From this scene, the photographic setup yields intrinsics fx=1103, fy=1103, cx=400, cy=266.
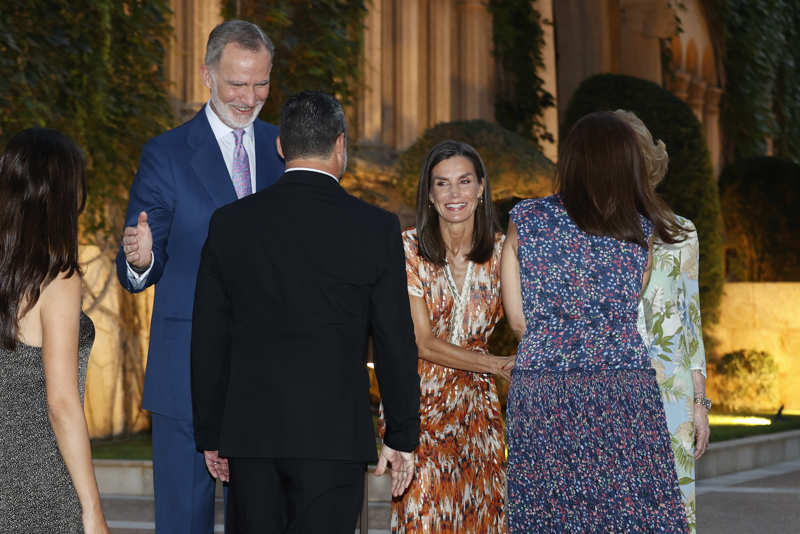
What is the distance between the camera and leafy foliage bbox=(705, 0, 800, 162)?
17750 millimetres

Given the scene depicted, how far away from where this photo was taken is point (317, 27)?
9.77 m

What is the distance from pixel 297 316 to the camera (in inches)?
107

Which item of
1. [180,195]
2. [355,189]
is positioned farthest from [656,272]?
[355,189]

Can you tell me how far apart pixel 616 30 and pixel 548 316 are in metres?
14.4

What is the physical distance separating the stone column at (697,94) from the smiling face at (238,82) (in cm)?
1574

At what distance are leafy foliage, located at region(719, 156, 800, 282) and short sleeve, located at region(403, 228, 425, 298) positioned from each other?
11787 millimetres

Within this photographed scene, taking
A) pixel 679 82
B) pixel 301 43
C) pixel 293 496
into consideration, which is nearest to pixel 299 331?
pixel 293 496

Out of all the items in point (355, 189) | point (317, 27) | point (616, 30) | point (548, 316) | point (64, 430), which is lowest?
point (64, 430)

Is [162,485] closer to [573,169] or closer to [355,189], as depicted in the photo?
[573,169]

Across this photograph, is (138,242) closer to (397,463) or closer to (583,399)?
(397,463)

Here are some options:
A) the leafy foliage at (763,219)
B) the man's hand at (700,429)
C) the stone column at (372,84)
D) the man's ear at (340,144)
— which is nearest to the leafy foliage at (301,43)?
the stone column at (372,84)

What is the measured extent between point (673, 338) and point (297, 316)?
1.65m

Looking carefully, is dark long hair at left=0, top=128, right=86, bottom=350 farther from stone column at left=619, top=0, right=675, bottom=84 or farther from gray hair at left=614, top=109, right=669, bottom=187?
stone column at left=619, top=0, right=675, bottom=84

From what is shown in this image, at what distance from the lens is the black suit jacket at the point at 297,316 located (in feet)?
8.99
